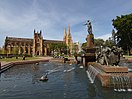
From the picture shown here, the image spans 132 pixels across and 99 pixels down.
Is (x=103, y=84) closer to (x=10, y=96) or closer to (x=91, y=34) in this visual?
(x=10, y=96)

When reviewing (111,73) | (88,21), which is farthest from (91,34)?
(111,73)

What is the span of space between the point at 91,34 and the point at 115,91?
2004cm

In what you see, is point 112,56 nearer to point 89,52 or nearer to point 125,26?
point 89,52

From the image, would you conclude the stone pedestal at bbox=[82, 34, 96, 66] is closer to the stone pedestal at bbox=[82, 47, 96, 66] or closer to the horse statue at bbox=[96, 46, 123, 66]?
the stone pedestal at bbox=[82, 47, 96, 66]

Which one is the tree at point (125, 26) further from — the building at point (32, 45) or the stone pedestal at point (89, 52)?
the building at point (32, 45)

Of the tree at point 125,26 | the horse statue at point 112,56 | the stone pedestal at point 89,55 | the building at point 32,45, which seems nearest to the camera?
the horse statue at point 112,56

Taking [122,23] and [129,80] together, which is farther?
[122,23]

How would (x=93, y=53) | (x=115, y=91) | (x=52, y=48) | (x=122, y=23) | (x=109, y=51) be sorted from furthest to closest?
1. (x=52, y=48)
2. (x=122, y=23)
3. (x=93, y=53)
4. (x=109, y=51)
5. (x=115, y=91)

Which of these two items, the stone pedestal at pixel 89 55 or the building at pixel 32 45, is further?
the building at pixel 32 45

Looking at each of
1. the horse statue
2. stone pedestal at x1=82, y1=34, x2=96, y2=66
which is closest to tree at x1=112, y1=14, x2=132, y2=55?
stone pedestal at x1=82, y1=34, x2=96, y2=66

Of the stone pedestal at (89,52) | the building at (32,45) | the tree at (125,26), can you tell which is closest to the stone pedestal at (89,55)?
the stone pedestal at (89,52)

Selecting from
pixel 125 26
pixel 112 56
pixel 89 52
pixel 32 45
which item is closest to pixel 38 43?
pixel 32 45

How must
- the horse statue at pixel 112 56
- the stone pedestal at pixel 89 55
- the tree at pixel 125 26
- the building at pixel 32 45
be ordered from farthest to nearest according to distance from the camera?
the building at pixel 32 45, the tree at pixel 125 26, the stone pedestal at pixel 89 55, the horse statue at pixel 112 56

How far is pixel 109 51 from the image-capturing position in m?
16.0
